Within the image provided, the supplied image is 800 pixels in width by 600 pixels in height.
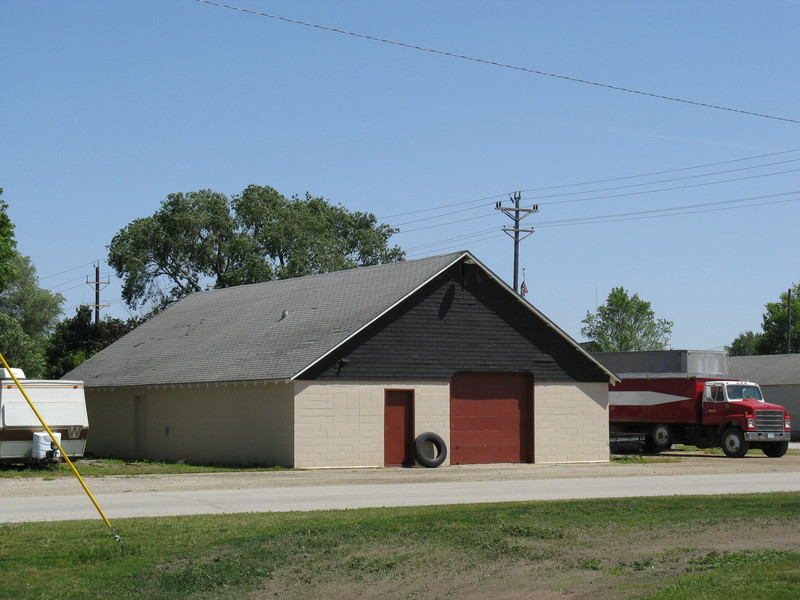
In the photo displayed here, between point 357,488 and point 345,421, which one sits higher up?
point 345,421

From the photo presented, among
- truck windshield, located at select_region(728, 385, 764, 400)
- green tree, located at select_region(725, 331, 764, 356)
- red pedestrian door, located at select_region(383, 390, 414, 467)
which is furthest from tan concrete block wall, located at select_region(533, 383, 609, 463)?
green tree, located at select_region(725, 331, 764, 356)

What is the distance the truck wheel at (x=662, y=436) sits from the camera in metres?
43.8

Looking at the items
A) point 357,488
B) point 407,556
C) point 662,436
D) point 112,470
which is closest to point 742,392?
point 662,436

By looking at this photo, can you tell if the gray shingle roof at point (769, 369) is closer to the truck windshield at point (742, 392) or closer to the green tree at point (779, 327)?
the truck windshield at point (742, 392)

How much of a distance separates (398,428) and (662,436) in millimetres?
14596

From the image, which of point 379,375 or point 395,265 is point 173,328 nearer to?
point 395,265

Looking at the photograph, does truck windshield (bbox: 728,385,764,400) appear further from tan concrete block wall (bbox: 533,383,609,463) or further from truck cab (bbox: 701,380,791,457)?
tan concrete block wall (bbox: 533,383,609,463)

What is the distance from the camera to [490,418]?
35.4m

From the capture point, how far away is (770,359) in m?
70.2

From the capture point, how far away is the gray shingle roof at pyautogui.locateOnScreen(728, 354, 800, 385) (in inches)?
2650

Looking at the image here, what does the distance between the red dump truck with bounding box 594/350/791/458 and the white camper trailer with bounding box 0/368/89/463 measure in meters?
21.2

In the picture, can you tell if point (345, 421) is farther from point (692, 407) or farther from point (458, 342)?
point (692, 407)

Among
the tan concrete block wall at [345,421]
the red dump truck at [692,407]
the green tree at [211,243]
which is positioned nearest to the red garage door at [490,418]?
the tan concrete block wall at [345,421]

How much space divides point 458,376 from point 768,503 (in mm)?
17056
